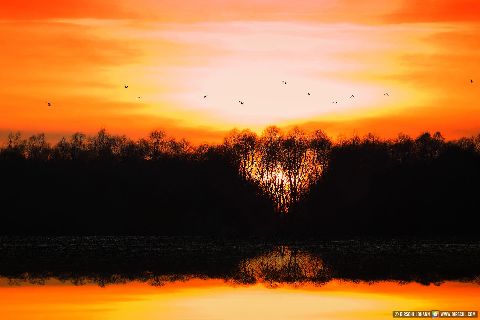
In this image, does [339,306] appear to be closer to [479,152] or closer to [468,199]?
[468,199]

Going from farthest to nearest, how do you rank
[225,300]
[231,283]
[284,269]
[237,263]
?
1. [237,263]
2. [284,269]
3. [231,283]
4. [225,300]

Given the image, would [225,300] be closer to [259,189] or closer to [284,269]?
[284,269]

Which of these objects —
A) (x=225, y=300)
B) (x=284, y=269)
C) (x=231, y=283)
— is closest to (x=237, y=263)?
(x=284, y=269)

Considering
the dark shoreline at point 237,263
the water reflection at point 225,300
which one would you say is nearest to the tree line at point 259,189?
the dark shoreline at point 237,263

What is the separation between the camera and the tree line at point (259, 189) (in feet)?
315

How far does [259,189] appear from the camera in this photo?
106000 mm

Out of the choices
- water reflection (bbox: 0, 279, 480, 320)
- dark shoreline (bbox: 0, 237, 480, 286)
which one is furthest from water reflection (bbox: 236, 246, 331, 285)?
water reflection (bbox: 0, 279, 480, 320)

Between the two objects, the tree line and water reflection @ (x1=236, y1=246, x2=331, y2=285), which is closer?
water reflection @ (x1=236, y1=246, x2=331, y2=285)

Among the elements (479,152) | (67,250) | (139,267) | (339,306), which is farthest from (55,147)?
(339,306)

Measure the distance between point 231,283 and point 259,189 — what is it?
2543 inches

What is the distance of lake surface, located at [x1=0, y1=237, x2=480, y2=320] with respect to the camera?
32.8 meters

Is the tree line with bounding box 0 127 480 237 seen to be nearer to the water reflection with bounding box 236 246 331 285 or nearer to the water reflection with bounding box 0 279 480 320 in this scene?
the water reflection with bounding box 236 246 331 285

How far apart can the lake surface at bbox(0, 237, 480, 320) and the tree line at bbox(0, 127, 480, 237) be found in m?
32.6

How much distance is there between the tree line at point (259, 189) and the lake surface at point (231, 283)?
3262 centimetres
